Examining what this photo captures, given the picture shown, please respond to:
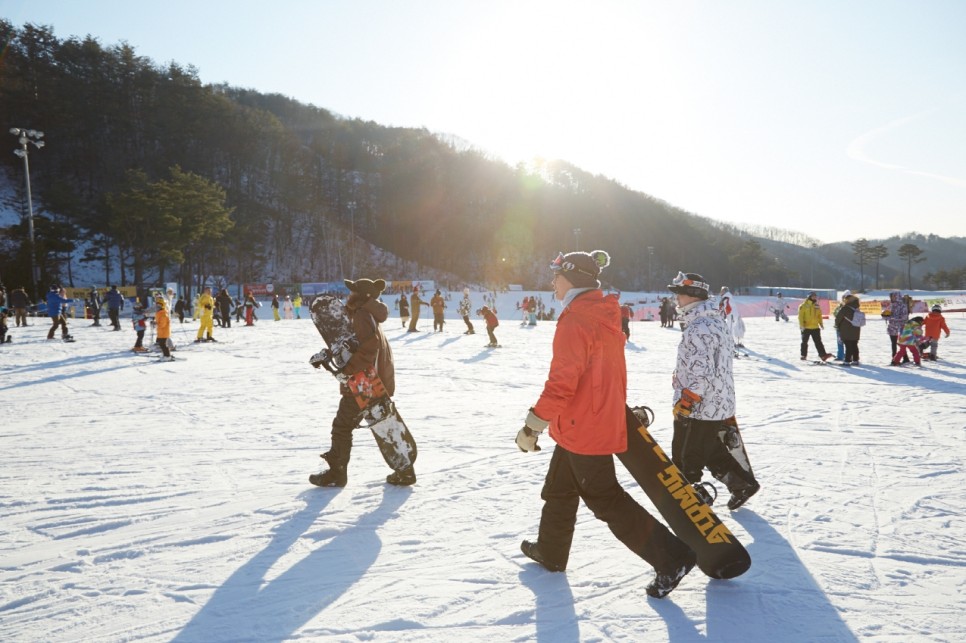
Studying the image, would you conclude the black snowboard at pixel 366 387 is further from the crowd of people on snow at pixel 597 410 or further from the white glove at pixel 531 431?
the white glove at pixel 531 431

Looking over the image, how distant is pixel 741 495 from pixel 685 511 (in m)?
1.30

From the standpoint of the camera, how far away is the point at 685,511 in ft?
8.94

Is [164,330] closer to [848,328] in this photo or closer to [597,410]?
[597,410]

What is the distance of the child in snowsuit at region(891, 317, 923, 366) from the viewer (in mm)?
11070

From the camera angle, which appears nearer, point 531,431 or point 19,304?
point 531,431

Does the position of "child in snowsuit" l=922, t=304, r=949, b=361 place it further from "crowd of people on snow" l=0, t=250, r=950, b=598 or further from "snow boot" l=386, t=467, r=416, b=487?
"snow boot" l=386, t=467, r=416, b=487

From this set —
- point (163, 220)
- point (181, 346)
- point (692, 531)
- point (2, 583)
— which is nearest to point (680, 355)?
point (692, 531)

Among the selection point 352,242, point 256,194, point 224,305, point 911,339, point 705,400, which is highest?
point 256,194

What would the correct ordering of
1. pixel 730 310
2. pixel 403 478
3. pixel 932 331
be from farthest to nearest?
pixel 730 310 → pixel 932 331 → pixel 403 478

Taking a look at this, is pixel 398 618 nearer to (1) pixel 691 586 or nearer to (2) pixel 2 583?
(1) pixel 691 586

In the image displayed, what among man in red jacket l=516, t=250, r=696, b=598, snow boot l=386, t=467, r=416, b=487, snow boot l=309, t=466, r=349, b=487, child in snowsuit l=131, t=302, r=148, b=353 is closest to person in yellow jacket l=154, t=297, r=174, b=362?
child in snowsuit l=131, t=302, r=148, b=353

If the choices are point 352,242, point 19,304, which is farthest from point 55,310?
point 352,242

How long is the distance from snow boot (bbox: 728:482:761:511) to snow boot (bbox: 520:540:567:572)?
1.50 m

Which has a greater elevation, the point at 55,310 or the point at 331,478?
the point at 55,310
